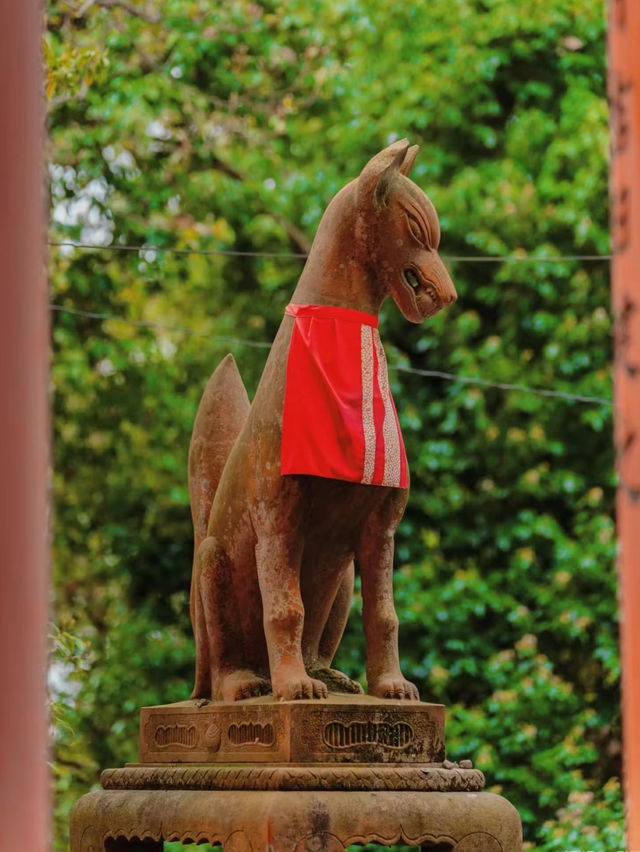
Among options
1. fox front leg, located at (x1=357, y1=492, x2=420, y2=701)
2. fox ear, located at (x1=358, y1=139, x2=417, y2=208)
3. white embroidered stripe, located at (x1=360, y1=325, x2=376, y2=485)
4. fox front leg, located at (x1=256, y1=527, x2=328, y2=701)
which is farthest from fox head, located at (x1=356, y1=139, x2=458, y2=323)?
fox front leg, located at (x1=256, y1=527, x2=328, y2=701)

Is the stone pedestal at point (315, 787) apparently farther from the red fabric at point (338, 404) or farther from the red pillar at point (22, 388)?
the red pillar at point (22, 388)

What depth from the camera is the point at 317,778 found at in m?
5.51

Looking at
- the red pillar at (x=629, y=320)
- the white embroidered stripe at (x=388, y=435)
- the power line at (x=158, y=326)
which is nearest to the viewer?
the red pillar at (x=629, y=320)

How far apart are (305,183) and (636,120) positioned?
35.5 feet

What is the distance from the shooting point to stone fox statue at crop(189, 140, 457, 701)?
5.92m

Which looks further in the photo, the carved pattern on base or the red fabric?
the red fabric

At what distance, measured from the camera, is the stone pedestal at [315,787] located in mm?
5477

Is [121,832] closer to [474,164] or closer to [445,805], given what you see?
[445,805]

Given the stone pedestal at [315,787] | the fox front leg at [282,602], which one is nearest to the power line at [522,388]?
the fox front leg at [282,602]

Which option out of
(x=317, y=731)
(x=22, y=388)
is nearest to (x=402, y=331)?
(x=317, y=731)

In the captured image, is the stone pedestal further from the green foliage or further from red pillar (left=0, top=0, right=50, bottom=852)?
the green foliage

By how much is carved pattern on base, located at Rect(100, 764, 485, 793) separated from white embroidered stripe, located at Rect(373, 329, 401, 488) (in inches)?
42.2

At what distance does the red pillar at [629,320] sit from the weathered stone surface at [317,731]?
11.2 ft

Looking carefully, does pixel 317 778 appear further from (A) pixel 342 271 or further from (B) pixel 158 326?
(B) pixel 158 326
